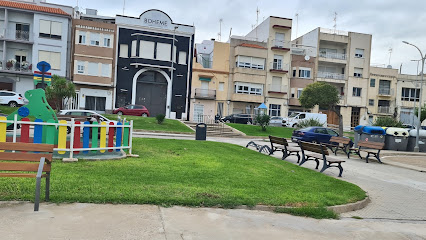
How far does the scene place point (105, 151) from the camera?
11281mm

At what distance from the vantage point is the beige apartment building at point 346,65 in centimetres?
5091

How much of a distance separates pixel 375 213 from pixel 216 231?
156 inches

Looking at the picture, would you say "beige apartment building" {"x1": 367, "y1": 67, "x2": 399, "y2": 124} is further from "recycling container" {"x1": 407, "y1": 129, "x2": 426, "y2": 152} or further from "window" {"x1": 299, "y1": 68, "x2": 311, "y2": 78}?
"recycling container" {"x1": 407, "y1": 129, "x2": 426, "y2": 152}

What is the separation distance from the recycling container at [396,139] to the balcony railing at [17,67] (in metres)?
35.1

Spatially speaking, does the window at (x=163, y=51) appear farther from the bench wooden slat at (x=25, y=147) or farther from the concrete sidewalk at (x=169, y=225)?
the concrete sidewalk at (x=169, y=225)

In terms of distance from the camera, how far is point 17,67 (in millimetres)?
37094

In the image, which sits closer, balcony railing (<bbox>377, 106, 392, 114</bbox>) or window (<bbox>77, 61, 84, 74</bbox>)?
window (<bbox>77, 61, 84, 74</bbox>)

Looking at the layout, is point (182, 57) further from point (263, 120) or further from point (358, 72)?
point (358, 72)

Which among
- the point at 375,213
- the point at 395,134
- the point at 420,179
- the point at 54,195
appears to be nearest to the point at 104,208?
the point at 54,195

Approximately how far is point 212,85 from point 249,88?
5285 millimetres

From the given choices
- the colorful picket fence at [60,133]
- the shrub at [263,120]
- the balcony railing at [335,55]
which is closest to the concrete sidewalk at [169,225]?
the colorful picket fence at [60,133]

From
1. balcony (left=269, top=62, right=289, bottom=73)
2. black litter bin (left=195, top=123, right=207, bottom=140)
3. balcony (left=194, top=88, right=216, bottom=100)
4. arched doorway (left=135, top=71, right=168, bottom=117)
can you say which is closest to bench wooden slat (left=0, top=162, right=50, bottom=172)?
black litter bin (left=195, top=123, right=207, bottom=140)

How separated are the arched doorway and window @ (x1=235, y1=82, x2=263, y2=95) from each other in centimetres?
1009

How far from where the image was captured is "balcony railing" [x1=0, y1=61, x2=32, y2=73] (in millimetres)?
36594
